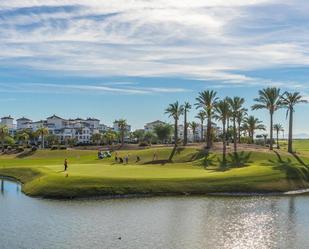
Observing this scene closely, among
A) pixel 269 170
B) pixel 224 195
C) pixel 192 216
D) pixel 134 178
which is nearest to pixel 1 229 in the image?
pixel 192 216

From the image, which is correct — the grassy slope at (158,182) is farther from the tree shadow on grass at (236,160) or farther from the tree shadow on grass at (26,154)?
the tree shadow on grass at (26,154)

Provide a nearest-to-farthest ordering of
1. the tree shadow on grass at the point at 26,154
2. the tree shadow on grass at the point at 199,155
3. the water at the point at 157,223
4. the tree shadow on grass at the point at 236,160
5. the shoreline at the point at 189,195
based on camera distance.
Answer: the water at the point at 157,223, the shoreline at the point at 189,195, the tree shadow on grass at the point at 236,160, the tree shadow on grass at the point at 199,155, the tree shadow on grass at the point at 26,154

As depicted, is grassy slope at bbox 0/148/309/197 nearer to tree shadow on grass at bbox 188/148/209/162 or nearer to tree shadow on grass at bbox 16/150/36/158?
tree shadow on grass at bbox 188/148/209/162

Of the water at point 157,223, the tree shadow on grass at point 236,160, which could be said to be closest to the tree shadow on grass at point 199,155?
the tree shadow on grass at point 236,160

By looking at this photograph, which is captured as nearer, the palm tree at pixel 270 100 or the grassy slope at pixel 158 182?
the grassy slope at pixel 158 182

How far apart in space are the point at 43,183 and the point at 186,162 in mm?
44614

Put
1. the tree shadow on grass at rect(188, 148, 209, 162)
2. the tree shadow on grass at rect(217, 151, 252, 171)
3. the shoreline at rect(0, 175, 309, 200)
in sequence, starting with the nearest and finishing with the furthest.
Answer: the shoreline at rect(0, 175, 309, 200), the tree shadow on grass at rect(217, 151, 252, 171), the tree shadow on grass at rect(188, 148, 209, 162)

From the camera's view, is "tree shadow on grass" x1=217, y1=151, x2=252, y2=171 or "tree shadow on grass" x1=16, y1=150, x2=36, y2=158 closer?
"tree shadow on grass" x1=217, y1=151, x2=252, y2=171

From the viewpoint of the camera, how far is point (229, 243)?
41.0m

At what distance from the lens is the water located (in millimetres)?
41031

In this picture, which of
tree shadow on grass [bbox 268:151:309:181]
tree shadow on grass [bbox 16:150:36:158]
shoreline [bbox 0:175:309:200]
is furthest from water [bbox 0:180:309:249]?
tree shadow on grass [bbox 16:150:36:158]

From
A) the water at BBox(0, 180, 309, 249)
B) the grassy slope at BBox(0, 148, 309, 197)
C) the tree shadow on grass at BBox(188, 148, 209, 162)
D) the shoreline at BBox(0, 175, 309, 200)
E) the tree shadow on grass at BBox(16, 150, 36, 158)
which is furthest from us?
the tree shadow on grass at BBox(16, 150, 36, 158)

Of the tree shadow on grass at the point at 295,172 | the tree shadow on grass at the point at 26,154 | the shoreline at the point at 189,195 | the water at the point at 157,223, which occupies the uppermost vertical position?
the tree shadow on grass at the point at 295,172

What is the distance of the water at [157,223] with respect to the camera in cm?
4103
